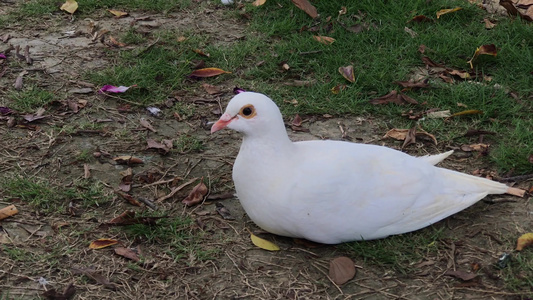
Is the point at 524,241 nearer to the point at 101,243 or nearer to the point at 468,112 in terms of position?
the point at 468,112

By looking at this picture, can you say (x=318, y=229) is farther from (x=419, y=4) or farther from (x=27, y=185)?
(x=419, y=4)

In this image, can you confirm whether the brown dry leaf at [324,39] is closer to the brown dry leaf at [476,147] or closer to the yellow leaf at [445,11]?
the yellow leaf at [445,11]

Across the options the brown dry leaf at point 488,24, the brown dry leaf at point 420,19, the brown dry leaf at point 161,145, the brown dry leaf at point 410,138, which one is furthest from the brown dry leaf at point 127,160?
the brown dry leaf at point 488,24

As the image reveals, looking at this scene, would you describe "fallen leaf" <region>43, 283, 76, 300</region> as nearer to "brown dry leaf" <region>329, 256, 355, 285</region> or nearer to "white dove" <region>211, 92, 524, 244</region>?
"white dove" <region>211, 92, 524, 244</region>

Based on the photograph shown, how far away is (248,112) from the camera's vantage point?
3404 millimetres

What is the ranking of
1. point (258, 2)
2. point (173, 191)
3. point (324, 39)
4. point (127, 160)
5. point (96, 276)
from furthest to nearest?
point (258, 2) → point (324, 39) → point (127, 160) → point (173, 191) → point (96, 276)

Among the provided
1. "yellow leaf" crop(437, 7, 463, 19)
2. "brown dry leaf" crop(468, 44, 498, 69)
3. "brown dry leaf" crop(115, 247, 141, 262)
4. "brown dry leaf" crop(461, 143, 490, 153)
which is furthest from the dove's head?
"yellow leaf" crop(437, 7, 463, 19)

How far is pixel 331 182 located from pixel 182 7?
11.7 ft

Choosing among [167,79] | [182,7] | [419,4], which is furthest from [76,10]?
[419,4]

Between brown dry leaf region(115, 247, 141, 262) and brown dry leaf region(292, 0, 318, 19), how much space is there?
3219mm

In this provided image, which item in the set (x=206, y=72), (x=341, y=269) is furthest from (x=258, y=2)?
(x=341, y=269)

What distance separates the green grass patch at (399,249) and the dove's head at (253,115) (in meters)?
0.77

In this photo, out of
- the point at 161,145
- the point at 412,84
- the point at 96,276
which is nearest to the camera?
the point at 96,276

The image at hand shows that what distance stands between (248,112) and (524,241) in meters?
1.62
